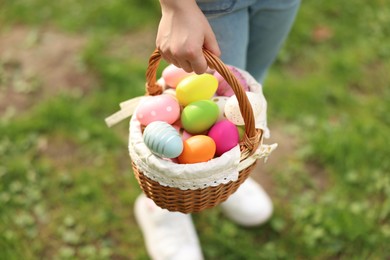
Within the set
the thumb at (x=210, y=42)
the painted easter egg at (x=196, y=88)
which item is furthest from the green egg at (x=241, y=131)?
the thumb at (x=210, y=42)

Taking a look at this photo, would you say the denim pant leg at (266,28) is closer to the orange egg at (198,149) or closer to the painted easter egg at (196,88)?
the painted easter egg at (196,88)

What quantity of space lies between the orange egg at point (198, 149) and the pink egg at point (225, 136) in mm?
22

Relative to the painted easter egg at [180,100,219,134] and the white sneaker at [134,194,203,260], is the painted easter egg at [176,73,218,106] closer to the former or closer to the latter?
the painted easter egg at [180,100,219,134]

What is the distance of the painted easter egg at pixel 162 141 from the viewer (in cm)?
108

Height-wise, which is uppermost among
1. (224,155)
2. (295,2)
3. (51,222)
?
(295,2)

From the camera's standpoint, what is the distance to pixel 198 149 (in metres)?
1.13

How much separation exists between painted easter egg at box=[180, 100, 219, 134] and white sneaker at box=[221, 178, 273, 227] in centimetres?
56

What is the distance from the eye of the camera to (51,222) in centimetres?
175

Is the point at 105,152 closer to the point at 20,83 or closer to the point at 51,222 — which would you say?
the point at 51,222

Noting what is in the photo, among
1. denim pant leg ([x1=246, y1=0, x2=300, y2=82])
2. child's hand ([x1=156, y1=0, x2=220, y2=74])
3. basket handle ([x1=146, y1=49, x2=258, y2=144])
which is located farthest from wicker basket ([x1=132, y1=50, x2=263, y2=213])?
denim pant leg ([x1=246, y1=0, x2=300, y2=82])

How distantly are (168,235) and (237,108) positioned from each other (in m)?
0.63

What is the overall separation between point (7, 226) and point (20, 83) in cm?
76

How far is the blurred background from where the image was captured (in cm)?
170

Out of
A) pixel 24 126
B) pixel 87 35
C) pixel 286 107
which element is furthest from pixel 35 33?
pixel 286 107
